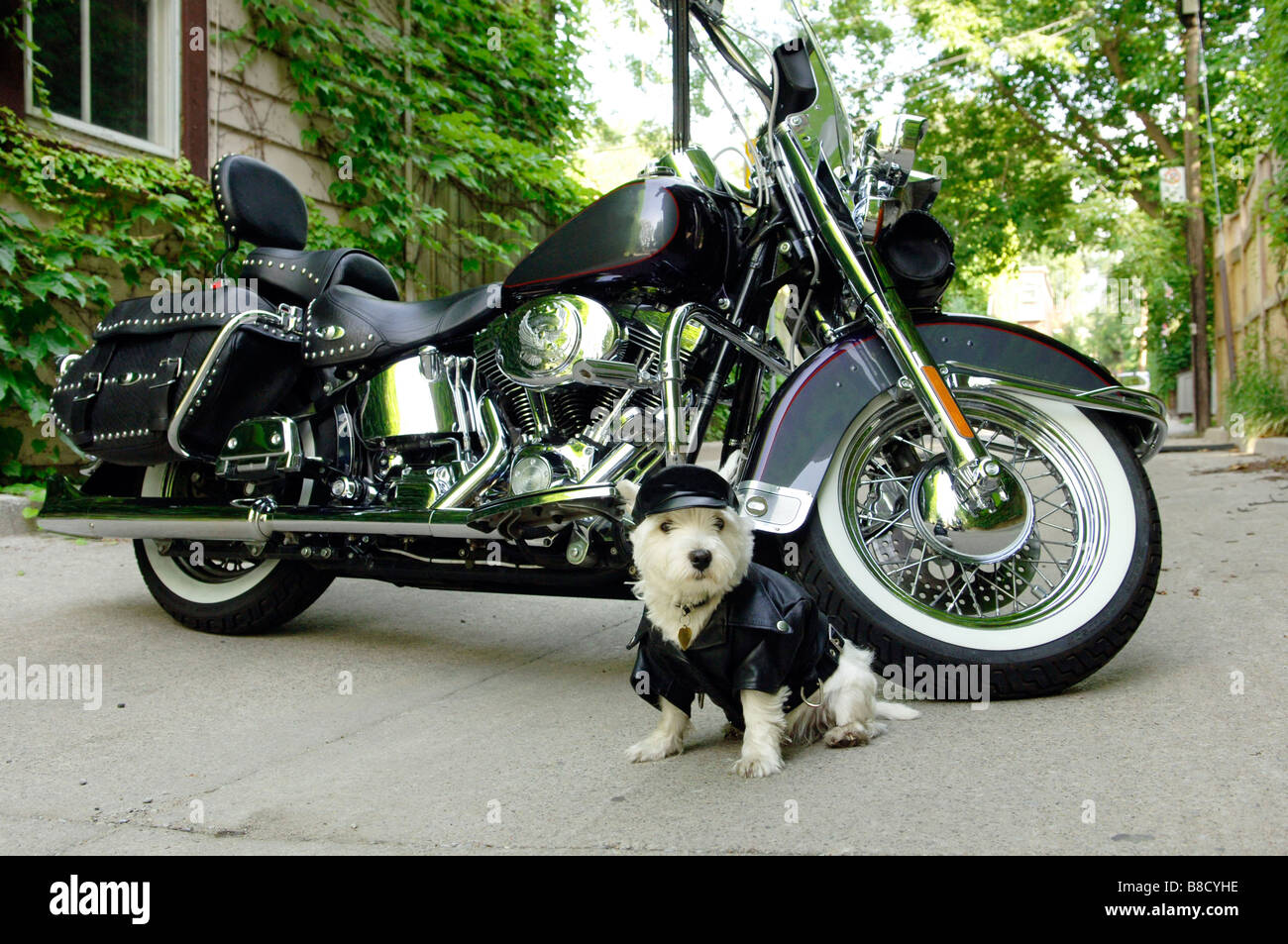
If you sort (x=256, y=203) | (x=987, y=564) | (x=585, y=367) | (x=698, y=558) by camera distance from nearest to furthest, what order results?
(x=698, y=558) < (x=987, y=564) < (x=585, y=367) < (x=256, y=203)

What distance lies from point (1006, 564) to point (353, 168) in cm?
655

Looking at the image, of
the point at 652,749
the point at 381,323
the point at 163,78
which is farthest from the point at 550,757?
the point at 163,78

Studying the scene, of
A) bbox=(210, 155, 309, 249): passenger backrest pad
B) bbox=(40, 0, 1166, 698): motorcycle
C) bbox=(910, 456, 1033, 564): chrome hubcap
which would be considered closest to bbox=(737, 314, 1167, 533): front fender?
bbox=(40, 0, 1166, 698): motorcycle

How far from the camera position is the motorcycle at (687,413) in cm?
272

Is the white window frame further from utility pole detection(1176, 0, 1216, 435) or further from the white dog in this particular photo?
utility pole detection(1176, 0, 1216, 435)

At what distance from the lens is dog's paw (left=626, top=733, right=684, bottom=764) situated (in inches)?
94.7

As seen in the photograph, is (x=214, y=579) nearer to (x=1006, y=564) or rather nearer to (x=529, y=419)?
(x=529, y=419)

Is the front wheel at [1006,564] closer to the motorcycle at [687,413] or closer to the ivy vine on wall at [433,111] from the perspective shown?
the motorcycle at [687,413]

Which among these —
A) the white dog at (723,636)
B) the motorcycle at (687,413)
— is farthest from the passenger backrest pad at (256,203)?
the white dog at (723,636)

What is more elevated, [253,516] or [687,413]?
[687,413]

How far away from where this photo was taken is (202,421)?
3.50 metres

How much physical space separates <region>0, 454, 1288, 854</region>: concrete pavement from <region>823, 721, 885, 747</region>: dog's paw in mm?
28

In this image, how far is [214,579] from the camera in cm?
386
